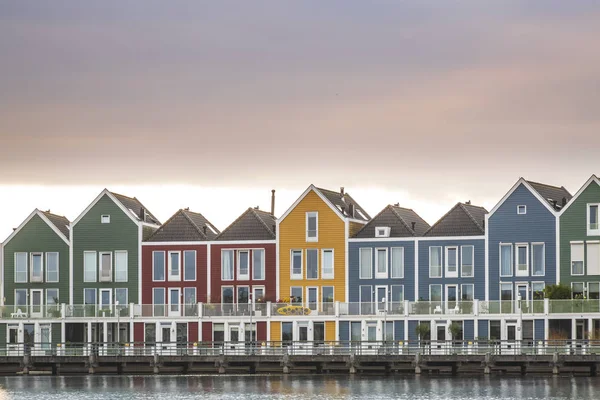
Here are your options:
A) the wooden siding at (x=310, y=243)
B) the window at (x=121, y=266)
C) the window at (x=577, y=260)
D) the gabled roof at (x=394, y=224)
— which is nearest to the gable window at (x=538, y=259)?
the window at (x=577, y=260)

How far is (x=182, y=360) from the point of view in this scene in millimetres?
96875

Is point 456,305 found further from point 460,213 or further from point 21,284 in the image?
point 21,284

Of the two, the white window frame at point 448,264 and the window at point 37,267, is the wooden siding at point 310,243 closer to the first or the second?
the white window frame at point 448,264

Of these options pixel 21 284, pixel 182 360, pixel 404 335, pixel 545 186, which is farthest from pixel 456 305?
pixel 21 284

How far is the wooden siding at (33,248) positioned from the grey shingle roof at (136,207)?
4911mm

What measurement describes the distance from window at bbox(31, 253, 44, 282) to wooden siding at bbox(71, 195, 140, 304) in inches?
93.6

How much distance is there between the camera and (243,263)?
10869cm

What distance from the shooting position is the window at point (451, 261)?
104 meters

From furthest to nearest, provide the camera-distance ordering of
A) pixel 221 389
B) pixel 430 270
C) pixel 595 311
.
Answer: pixel 430 270
pixel 595 311
pixel 221 389

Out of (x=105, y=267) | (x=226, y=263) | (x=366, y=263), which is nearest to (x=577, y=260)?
(x=366, y=263)

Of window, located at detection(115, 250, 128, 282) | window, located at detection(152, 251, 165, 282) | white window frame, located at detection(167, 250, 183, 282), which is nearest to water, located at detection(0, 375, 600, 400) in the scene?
white window frame, located at detection(167, 250, 183, 282)

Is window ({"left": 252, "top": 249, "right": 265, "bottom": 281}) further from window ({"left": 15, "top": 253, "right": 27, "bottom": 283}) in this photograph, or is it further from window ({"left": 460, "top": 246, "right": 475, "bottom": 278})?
window ({"left": 15, "top": 253, "right": 27, "bottom": 283})

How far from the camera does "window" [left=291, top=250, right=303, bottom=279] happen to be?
352 ft

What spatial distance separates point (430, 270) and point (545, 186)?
30.3ft
